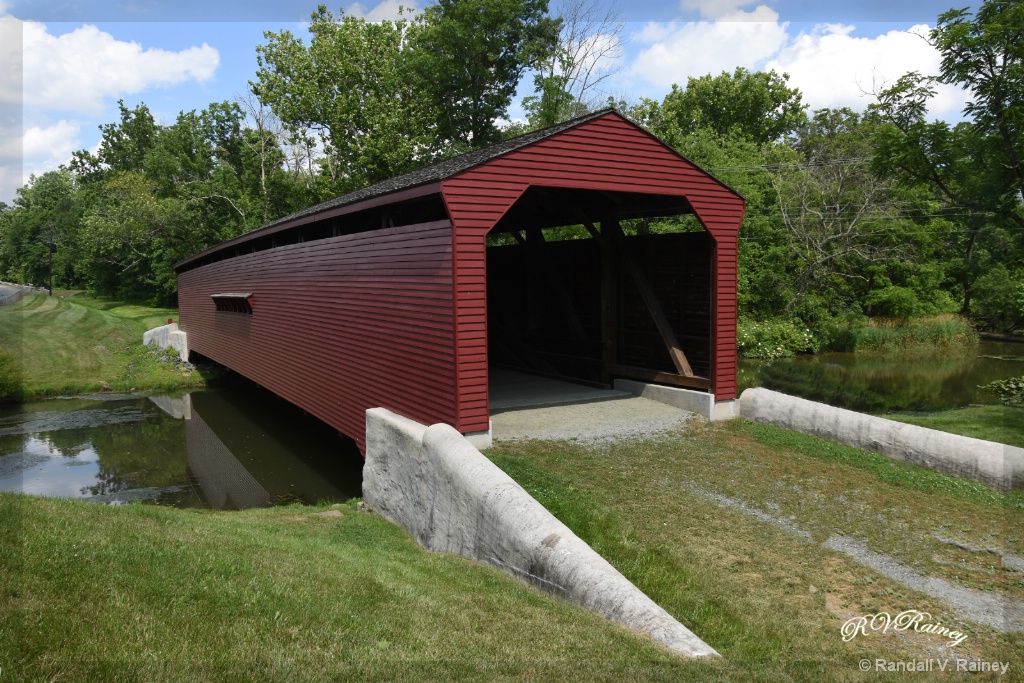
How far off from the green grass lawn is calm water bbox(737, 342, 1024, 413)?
2767 mm

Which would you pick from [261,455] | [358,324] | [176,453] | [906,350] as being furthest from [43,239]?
[906,350]

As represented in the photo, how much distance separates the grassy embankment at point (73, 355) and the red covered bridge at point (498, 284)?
931cm

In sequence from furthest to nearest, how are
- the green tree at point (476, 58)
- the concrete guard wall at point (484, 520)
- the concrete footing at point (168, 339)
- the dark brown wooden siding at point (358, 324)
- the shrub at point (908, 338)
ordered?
the green tree at point (476, 58) → the concrete footing at point (168, 339) → the shrub at point (908, 338) → the dark brown wooden siding at point (358, 324) → the concrete guard wall at point (484, 520)

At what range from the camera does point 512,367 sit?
15.8 m

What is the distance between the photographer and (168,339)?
29.0 m

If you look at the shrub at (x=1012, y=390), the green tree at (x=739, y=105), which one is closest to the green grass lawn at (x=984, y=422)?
the shrub at (x=1012, y=390)

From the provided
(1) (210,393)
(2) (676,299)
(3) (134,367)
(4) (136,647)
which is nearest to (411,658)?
(4) (136,647)

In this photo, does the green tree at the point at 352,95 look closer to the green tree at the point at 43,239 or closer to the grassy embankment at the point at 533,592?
the green tree at the point at 43,239

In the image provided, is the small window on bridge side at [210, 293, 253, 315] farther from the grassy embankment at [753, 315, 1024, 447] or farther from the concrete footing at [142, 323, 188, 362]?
the grassy embankment at [753, 315, 1024, 447]

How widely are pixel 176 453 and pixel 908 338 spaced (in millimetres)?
25261

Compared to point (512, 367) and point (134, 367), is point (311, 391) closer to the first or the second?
point (512, 367)

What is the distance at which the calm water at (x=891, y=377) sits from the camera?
1706 cm

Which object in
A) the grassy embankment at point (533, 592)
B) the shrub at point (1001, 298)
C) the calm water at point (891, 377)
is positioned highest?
the shrub at point (1001, 298)

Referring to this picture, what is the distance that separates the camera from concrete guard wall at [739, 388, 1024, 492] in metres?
7.58
